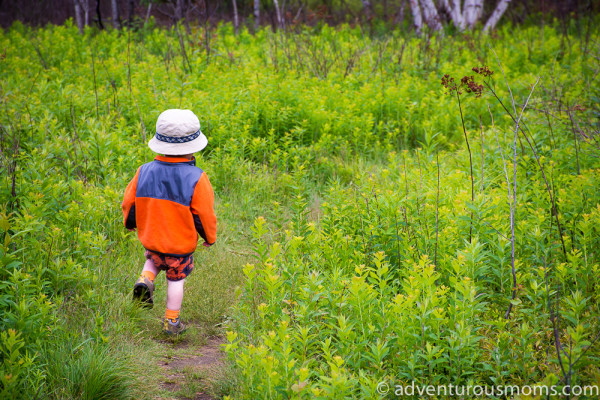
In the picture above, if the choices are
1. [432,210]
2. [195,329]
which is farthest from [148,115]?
[432,210]

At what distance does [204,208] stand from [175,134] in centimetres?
60

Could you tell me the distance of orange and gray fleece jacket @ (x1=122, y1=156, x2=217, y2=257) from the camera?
3467mm

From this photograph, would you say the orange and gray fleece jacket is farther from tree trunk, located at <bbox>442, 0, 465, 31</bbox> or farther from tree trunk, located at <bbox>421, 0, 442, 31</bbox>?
tree trunk, located at <bbox>442, 0, 465, 31</bbox>

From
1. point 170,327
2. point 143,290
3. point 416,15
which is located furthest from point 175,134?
point 416,15

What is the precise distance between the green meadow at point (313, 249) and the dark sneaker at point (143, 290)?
109 mm

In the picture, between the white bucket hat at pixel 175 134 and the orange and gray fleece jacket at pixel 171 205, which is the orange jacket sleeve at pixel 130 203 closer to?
the orange and gray fleece jacket at pixel 171 205

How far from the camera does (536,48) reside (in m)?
10.1

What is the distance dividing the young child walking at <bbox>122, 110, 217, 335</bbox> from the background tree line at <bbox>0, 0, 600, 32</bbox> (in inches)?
315

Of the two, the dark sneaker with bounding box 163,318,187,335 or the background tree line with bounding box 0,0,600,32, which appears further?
the background tree line with bounding box 0,0,600,32

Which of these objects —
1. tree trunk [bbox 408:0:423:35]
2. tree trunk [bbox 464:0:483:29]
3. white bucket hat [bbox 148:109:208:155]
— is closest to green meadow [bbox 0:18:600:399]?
white bucket hat [bbox 148:109:208:155]

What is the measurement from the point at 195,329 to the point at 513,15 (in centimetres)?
1595

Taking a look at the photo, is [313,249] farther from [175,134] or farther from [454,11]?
[454,11]

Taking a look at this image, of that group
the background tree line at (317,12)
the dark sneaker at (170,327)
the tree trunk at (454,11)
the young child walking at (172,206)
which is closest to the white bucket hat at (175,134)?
the young child walking at (172,206)

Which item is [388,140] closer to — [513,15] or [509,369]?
[509,369]
